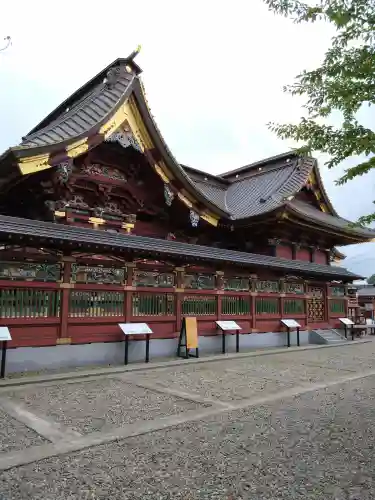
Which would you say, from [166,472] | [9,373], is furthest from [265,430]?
[9,373]

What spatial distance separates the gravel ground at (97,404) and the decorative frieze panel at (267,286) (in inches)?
320

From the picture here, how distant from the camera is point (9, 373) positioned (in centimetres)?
905

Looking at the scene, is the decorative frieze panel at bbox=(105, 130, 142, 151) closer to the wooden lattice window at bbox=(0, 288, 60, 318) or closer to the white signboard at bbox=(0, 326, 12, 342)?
the wooden lattice window at bbox=(0, 288, 60, 318)

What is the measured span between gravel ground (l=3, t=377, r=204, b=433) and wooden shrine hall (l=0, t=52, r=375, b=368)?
217 centimetres

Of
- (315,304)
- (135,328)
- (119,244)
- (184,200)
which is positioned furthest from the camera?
(315,304)

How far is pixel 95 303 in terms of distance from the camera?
1087cm

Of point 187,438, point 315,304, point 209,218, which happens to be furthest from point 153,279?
point 315,304

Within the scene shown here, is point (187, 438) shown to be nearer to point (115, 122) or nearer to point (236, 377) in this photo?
point (236, 377)

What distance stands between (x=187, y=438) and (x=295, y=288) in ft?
42.3

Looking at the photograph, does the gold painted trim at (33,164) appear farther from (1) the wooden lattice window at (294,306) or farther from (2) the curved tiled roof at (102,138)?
(1) the wooden lattice window at (294,306)

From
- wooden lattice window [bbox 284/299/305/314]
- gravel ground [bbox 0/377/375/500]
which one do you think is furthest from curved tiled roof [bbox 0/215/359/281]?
gravel ground [bbox 0/377/375/500]

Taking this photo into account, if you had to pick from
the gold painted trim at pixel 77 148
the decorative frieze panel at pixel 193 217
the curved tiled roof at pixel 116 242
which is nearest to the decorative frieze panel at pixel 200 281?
the curved tiled roof at pixel 116 242

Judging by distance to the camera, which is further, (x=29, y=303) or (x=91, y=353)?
(x=91, y=353)

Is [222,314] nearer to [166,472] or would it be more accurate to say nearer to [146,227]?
[146,227]
